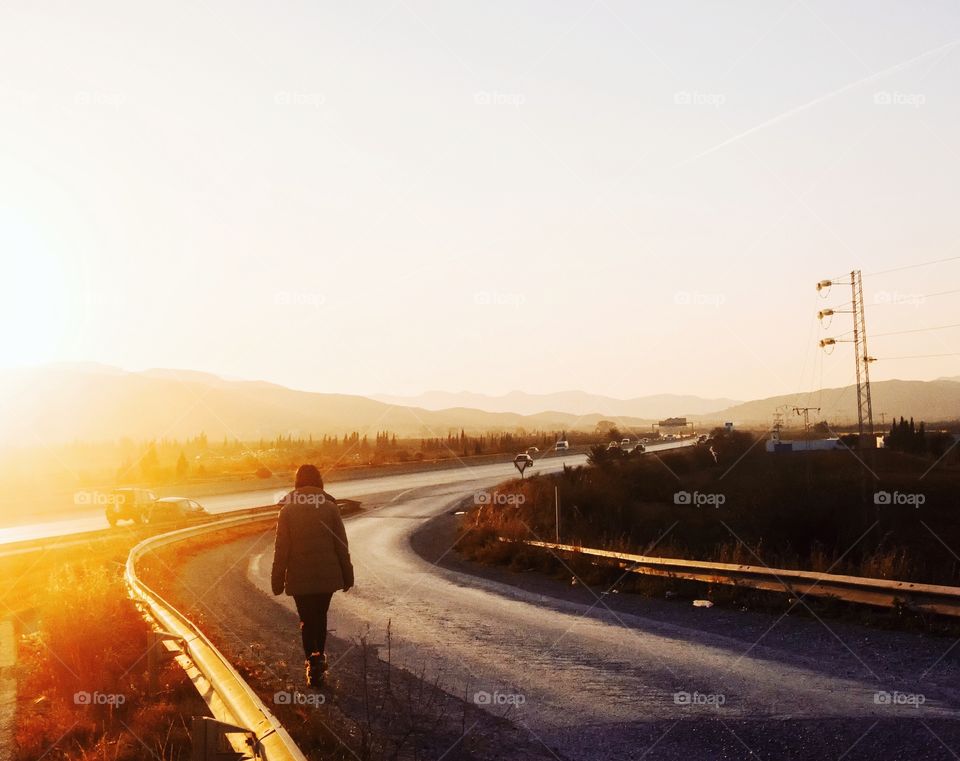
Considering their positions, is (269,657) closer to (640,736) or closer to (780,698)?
(640,736)

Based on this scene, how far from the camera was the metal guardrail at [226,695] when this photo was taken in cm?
486

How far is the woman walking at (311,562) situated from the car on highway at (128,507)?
98.1ft

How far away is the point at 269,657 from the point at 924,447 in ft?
280

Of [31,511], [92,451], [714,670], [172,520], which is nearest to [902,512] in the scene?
[172,520]

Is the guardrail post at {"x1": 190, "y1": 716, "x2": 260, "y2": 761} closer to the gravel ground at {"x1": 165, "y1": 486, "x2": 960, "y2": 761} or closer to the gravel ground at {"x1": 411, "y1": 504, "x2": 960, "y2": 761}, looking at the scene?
the gravel ground at {"x1": 165, "y1": 486, "x2": 960, "y2": 761}

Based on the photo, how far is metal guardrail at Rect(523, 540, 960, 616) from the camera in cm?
1064

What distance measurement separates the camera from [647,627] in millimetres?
11680

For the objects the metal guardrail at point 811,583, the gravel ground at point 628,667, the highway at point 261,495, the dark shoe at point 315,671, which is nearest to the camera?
the gravel ground at point 628,667

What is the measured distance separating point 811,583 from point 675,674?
4736 millimetres

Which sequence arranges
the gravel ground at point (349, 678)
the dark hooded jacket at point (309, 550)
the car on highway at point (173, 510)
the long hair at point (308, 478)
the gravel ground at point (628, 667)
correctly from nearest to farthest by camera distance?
the gravel ground at point (628, 667) < the gravel ground at point (349, 678) < the dark hooded jacket at point (309, 550) < the long hair at point (308, 478) < the car on highway at point (173, 510)

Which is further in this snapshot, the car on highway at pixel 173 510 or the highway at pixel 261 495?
the highway at pixel 261 495

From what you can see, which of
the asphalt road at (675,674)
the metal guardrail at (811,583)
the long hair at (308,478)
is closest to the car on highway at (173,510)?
the asphalt road at (675,674)

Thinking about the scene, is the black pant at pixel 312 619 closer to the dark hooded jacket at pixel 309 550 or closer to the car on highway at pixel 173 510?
the dark hooded jacket at pixel 309 550

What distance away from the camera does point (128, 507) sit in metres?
36.4
